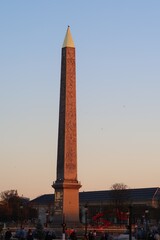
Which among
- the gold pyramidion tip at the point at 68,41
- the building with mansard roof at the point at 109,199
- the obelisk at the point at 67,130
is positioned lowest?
the obelisk at the point at 67,130

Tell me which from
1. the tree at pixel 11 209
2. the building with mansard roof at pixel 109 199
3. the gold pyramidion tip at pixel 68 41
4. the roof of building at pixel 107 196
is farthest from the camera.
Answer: the roof of building at pixel 107 196

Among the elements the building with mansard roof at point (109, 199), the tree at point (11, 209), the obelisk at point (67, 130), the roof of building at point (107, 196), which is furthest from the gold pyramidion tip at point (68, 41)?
the roof of building at point (107, 196)

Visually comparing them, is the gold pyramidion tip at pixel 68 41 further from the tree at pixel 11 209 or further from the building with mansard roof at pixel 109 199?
the building with mansard roof at pixel 109 199

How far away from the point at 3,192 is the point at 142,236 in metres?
86.1

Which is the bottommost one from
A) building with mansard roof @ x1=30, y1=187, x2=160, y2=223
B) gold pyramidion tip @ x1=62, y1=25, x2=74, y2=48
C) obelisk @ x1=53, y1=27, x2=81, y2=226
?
obelisk @ x1=53, y1=27, x2=81, y2=226

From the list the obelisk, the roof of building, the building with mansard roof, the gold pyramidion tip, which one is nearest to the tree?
the building with mansard roof

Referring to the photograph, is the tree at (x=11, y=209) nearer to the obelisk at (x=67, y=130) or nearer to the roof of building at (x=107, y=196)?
the roof of building at (x=107, y=196)

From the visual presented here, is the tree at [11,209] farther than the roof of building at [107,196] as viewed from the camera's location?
No

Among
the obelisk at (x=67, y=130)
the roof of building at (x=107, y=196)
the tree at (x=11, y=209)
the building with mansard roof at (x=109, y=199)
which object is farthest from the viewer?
the roof of building at (x=107, y=196)

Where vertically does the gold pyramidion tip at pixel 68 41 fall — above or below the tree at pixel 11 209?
above

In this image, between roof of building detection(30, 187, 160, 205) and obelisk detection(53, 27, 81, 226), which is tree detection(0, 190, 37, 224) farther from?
obelisk detection(53, 27, 81, 226)

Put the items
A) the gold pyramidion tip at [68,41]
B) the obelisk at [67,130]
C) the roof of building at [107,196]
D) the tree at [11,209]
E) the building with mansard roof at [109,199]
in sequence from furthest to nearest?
the roof of building at [107,196]
the building with mansard roof at [109,199]
the tree at [11,209]
the gold pyramidion tip at [68,41]
the obelisk at [67,130]

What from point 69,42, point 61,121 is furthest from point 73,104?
point 69,42

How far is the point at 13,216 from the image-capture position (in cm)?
11825
